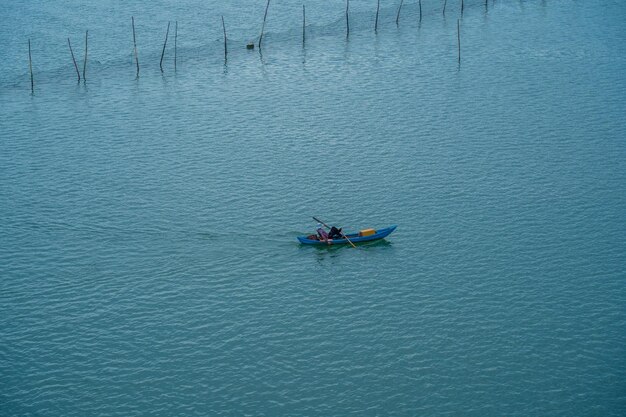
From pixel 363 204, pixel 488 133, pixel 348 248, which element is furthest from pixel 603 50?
pixel 348 248

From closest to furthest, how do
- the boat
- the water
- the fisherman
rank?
the water → the fisherman → the boat

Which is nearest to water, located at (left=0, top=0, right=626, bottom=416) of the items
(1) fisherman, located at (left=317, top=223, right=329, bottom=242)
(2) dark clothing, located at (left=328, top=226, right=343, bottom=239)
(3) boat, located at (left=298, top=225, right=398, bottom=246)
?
(3) boat, located at (left=298, top=225, right=398, bottom=246)

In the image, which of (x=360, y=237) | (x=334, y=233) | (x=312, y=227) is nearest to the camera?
(x=334, y=233)

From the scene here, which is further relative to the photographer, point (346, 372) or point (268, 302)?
point (268, 302)

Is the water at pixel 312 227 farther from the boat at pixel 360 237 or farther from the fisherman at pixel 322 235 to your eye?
the fisherman at pixel 322 235

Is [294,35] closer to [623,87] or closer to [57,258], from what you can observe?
[623,87]

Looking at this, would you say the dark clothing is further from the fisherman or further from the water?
the water

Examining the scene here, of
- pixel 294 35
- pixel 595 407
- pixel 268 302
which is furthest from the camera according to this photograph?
pixel 294 35

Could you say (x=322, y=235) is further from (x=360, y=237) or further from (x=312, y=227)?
(x=312, y=227)

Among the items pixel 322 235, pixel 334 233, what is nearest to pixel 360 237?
pixel 334 233
